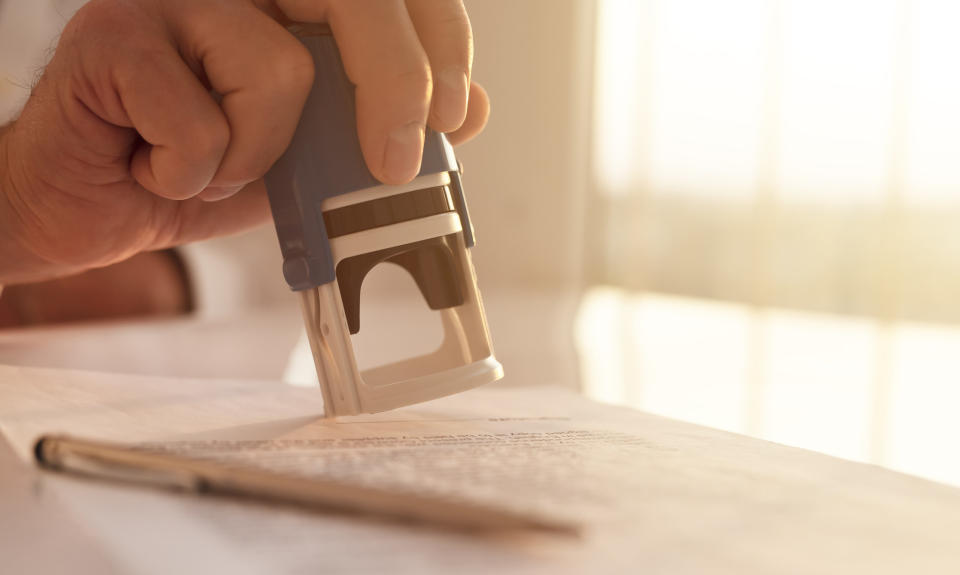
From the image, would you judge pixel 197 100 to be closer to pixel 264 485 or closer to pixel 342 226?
pixel 342 226

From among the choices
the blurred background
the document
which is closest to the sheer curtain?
the blurred background

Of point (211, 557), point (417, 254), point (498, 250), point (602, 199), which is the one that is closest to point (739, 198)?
point (602, 199)

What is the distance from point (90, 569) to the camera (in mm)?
193

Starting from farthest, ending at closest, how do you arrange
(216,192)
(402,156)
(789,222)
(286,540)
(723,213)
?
(723,213) < (789,222) < (216,192) < (402,156) < (286,540)

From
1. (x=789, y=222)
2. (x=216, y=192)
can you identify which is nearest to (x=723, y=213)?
(x=789, y=222)

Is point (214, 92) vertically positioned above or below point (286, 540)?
above

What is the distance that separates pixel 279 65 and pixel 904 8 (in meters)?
1.33

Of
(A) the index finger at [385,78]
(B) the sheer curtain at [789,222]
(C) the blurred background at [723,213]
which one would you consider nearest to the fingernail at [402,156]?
(A) the index finger at [385,78]

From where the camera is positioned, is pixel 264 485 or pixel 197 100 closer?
pixel 264 485

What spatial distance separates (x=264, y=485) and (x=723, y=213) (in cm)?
180

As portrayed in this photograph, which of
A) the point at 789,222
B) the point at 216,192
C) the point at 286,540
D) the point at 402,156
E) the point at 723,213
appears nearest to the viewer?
the point at 286,540

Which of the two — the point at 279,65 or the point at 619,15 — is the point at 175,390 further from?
the point at 619,15

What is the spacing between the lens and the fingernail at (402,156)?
367 mm

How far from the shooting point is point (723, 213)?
189cm
